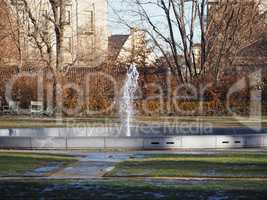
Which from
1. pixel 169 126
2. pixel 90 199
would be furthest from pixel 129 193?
pixel 169 126

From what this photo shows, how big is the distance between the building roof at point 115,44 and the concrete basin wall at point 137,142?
29.2 metres

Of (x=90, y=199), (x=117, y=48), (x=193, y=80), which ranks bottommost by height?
(x=90, y=199)

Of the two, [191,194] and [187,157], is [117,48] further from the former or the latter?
[191,194]

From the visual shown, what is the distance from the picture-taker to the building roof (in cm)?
5083

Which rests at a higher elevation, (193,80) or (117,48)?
(117,48)

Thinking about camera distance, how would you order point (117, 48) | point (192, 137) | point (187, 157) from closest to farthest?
point (187, 157)
point (192, 137)
point (117, 48)

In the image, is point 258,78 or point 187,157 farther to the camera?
point 258,78

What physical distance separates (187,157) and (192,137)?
294 centimetres

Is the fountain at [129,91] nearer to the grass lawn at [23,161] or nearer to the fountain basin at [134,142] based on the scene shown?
the fountain basin at [134,142]

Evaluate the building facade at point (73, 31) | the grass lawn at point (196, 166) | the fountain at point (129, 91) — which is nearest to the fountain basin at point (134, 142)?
the grass lawn at point (196, 166)

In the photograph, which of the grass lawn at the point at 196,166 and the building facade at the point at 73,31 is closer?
the grass lawn at the point at 196,166

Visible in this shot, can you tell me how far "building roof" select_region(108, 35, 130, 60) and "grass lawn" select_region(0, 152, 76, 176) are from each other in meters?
31.5

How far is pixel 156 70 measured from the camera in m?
45.2

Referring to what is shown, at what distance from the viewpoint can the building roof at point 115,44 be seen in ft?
167
